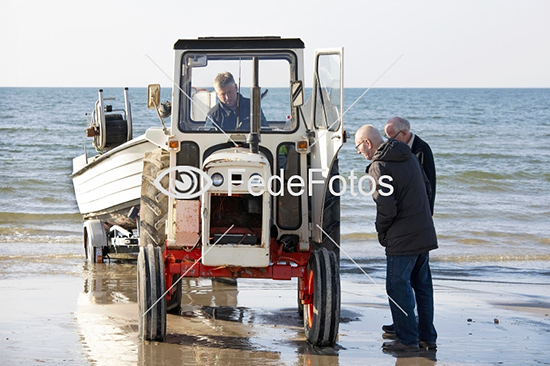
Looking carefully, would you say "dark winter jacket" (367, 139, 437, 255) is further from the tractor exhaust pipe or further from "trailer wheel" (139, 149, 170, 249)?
"trailer wheel" (139, 149, 170, 249)

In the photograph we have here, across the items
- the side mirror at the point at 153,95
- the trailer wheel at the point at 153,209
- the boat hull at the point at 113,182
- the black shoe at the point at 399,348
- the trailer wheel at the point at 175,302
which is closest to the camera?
the black shoe at the point at 399,348

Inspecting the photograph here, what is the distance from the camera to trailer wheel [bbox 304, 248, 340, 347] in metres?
6.61

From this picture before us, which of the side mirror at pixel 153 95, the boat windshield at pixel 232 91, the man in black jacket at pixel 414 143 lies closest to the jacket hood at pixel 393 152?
the man in black jacket at pixel 414 143

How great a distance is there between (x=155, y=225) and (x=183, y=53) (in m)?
1.45

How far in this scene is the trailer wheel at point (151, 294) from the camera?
21.6 feet

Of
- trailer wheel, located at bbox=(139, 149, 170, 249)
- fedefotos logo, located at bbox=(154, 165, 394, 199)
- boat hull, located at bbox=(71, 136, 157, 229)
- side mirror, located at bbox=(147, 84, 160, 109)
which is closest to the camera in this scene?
fedefotos logo, located at bbox=(154, 165, 394, 199)

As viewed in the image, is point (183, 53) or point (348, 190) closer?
point (183, 53)

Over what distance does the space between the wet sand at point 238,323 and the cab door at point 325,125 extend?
42.3 inches

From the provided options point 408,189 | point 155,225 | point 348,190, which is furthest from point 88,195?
point 348,190

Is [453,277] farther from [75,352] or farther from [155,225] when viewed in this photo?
[75,352]

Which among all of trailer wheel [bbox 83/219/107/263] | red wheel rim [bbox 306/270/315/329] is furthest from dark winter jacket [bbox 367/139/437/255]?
trailer wheel [bbox 83/219/107/263]

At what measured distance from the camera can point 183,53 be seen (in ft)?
24.2

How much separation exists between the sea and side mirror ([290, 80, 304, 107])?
15.8 inches

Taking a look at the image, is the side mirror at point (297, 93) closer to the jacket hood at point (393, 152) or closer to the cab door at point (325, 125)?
the cab door at point (325, 125)
